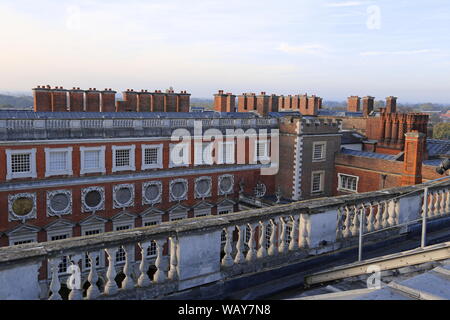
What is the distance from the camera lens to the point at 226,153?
113ft

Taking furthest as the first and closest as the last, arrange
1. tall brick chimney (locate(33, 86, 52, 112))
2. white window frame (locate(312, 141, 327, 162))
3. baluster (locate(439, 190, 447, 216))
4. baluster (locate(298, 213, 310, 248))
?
1. white window frame (locate(312, 141, 327, 162))
2. tall brick chimney (locate(33, 86, 52, 112))
3. baluster (locate(439, 190, 447, 216))
4. baluster (locate(298, 213, 310, 248))

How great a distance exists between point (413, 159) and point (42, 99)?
2730cm

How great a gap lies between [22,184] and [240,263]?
22485mm

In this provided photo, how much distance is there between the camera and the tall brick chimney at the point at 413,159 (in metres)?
27.6

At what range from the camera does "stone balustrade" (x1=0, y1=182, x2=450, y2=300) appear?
468cm

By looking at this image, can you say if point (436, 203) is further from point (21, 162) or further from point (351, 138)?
point (351, 138)

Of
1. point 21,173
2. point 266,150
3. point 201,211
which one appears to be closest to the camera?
point 21,173

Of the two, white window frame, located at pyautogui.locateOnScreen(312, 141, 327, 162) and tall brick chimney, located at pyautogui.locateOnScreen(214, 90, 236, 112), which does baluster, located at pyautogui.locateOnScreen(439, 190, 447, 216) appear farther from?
tall brick chimney, located at pyautogui.locateOnScreen(214, 90, 236, 112)

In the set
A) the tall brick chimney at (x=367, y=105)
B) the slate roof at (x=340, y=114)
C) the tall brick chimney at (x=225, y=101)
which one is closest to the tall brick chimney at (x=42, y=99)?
the tall brick chimney at (x=225, y=101)

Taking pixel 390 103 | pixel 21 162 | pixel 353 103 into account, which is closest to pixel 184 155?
pixel 21 162

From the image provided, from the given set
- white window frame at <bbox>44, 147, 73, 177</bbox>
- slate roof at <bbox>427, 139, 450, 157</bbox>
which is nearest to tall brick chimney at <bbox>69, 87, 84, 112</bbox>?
white window frame at <bbox>44, 147, 73, 177</bbox>

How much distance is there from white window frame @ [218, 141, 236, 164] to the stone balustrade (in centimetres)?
2581

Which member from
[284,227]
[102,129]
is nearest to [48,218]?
[102,129]
